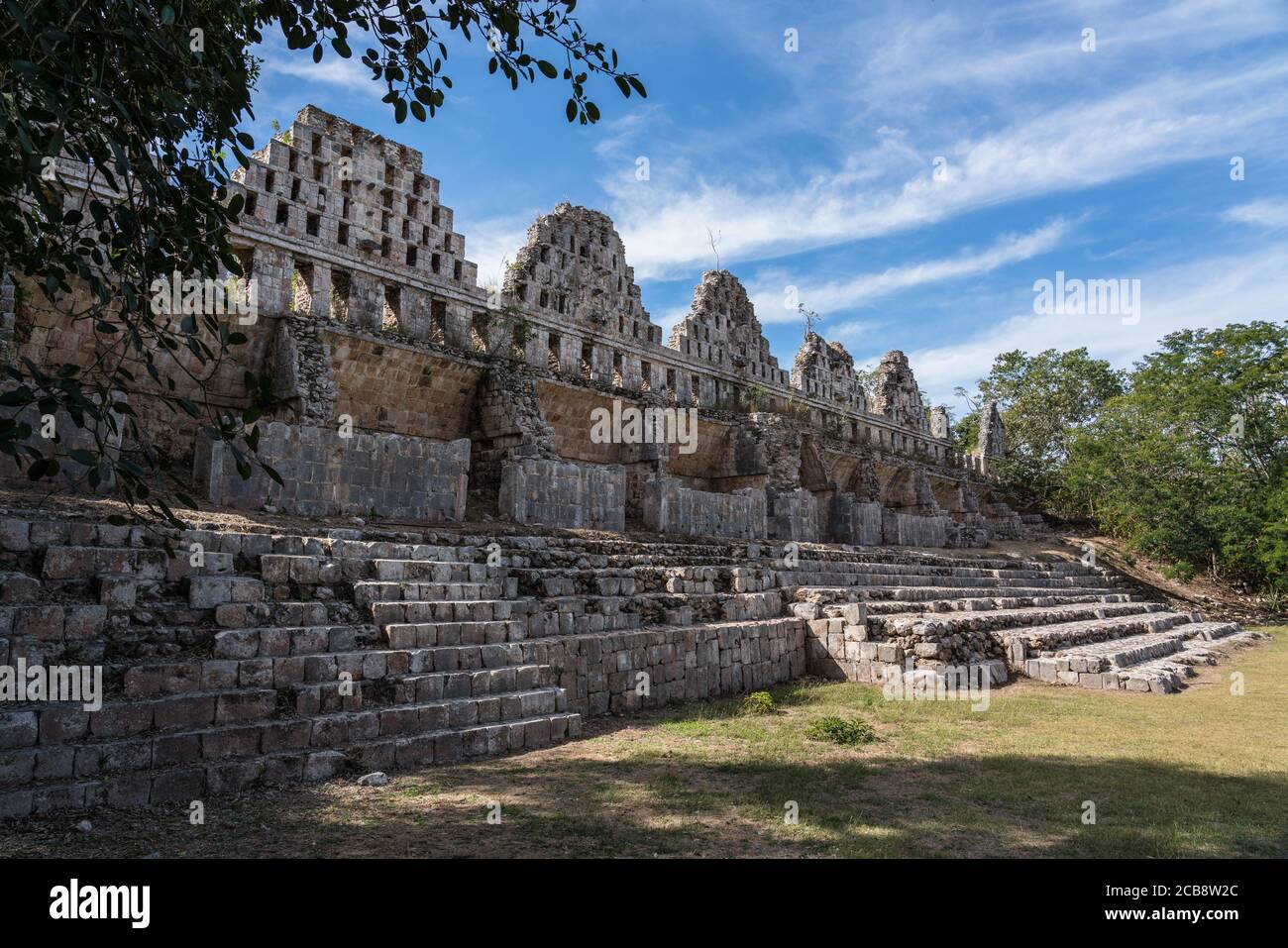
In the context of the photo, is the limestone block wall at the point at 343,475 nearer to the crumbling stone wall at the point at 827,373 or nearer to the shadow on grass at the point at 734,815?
the shadow on grass at the point at 734,815

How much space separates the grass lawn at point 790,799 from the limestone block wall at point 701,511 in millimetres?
9445

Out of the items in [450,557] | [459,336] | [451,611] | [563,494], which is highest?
[459,336]

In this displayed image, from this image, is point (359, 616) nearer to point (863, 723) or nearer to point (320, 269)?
point (863, 723)

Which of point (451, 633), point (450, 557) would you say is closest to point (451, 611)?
point (451, 633)

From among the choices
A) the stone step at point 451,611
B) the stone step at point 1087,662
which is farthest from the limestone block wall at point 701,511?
the stone step at point 451,611

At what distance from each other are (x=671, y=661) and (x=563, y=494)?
6.20m

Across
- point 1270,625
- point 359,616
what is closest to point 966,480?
point 1270,625

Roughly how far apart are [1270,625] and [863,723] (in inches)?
884

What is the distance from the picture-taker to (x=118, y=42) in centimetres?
429

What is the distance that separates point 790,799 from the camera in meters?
5.88

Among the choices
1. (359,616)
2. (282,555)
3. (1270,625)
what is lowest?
(1270,625)

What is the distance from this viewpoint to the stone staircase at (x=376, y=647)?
18.2ft

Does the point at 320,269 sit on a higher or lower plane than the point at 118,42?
higher

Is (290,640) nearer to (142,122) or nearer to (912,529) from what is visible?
(142,122)
